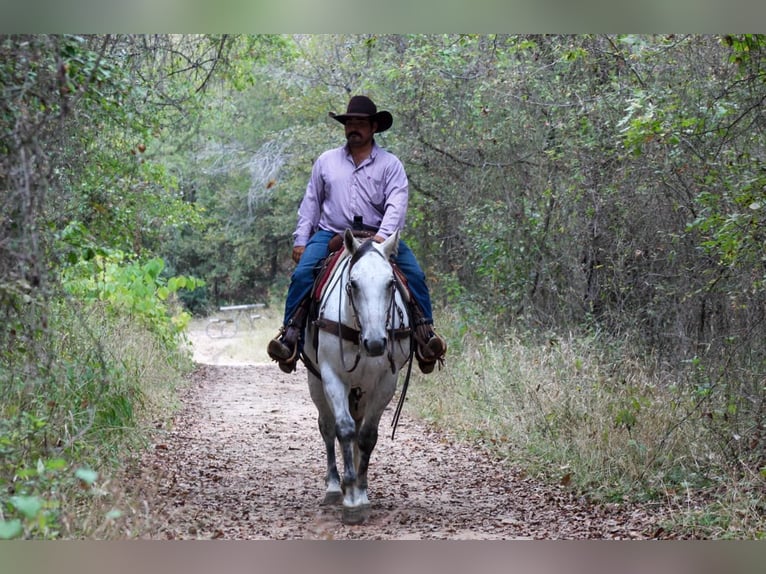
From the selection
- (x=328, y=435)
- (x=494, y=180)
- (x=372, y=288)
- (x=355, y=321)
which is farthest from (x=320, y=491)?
(x=494, y=180)

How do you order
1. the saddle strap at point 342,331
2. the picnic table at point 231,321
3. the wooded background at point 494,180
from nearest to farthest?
the wooded background at point 494,180, the saddle strap at point 342,331, the picnic table at point 231,321

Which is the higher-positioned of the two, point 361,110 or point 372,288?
point 361,110

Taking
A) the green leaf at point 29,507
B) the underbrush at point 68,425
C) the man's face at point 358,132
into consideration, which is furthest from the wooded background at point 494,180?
the man's face at point 358,132

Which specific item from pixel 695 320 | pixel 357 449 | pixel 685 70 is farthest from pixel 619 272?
pixel 357 449

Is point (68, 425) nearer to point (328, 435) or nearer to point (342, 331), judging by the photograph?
point (328, 435)

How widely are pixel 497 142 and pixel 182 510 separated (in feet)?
28.5

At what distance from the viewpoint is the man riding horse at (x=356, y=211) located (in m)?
8.01

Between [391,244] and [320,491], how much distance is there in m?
2.68

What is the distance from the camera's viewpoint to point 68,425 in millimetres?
7754

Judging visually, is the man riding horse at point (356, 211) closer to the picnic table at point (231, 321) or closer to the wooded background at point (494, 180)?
the wooded background at point (494, 180)

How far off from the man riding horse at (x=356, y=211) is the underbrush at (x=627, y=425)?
185 centimetres

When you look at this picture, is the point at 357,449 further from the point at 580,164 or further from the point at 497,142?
the point at 497,142

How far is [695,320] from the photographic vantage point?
10789 millimetres
